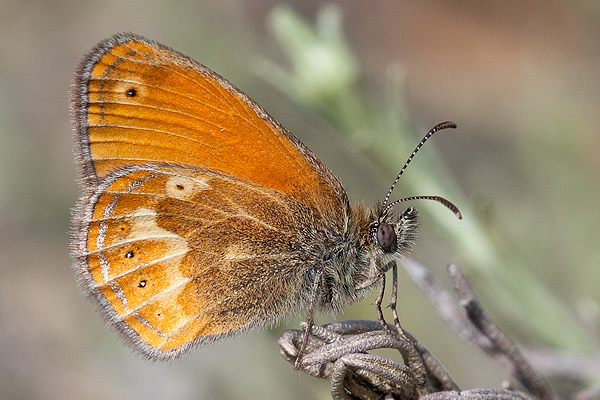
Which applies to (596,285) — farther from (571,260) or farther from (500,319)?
(500,319)

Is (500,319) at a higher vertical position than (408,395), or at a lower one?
higher

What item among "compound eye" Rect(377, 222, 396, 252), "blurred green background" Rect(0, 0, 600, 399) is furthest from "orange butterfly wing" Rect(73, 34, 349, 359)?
"blurred green background" Rect(0, 0, 600, 399)

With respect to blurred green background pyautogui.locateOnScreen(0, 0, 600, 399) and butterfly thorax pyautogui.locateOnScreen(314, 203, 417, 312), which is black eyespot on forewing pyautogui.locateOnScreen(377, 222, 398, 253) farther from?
blurred green background pyautogui.locateOnScreen(0, 0, 600, 399)

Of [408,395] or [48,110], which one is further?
[48,110]

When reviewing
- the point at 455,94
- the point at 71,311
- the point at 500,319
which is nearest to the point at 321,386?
the point at 500,319

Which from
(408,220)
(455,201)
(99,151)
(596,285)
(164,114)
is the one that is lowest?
(99,151)

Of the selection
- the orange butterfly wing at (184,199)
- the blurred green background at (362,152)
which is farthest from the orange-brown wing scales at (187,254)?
the blurred green background at (362,152)
